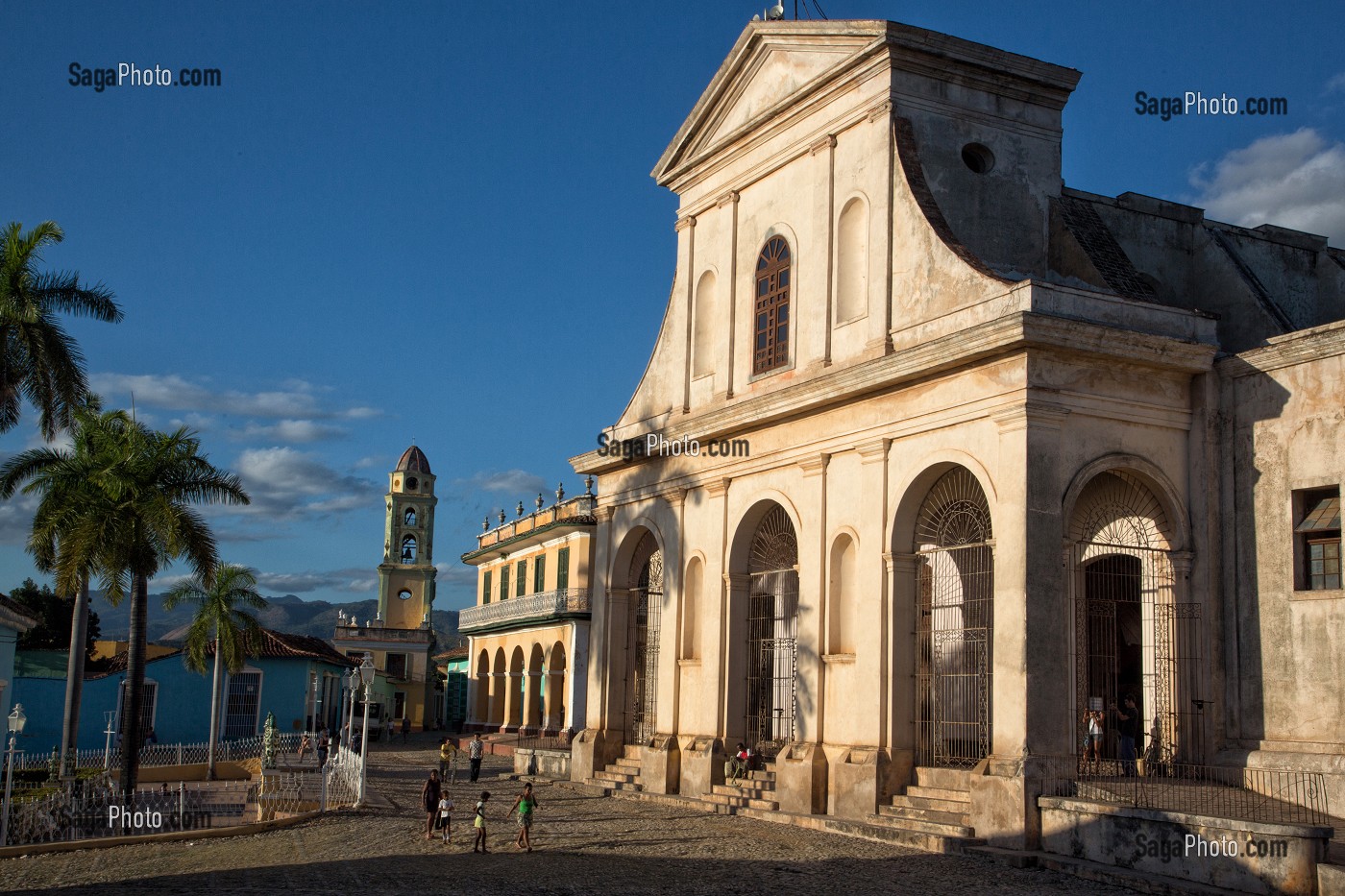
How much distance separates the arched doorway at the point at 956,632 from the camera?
17.8 metres

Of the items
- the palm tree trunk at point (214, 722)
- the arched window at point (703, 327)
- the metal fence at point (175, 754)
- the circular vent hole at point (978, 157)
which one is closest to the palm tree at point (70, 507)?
the metal fence at point (175, 754)

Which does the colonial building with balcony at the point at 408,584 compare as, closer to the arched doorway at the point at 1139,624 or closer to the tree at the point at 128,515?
the tree at the point at 128,515

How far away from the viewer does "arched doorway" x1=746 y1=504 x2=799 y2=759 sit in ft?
72.4

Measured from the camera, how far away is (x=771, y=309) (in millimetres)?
22281

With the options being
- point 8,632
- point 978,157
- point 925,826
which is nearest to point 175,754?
point 8,632

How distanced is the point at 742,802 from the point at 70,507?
1254 cm

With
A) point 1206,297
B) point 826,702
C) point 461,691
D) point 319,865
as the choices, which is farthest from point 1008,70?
point 461,691

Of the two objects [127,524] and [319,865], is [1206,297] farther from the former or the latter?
[127,524]

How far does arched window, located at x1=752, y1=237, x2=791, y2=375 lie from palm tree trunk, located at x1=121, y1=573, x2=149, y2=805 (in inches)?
448

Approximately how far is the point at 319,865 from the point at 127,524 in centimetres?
1038

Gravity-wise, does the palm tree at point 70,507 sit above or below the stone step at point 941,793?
above

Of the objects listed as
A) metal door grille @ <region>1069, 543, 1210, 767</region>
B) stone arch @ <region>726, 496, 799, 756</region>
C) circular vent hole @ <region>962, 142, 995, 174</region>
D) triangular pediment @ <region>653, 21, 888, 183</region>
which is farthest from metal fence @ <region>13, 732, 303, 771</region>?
circular vent hole @ <region>962, 142, 995, 174</region>

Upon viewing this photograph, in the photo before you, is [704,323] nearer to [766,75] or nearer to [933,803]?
[766,75]

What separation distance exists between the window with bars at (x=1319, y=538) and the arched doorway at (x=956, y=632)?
3505 millimetres
